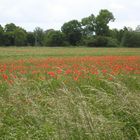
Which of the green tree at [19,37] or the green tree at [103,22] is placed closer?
the green tree at [19,37]

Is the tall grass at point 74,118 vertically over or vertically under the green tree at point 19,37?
over

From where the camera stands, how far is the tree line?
72.3 m

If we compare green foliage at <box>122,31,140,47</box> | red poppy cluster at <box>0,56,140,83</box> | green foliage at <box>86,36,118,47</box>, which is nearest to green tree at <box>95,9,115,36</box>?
green foliage at <box>86,36,118,47</box>

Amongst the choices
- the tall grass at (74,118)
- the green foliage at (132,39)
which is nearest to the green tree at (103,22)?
the green foliage at (132,39)

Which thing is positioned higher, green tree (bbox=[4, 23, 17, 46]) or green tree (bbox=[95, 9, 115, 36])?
green tree (bbox=[95, 9, 115, 36])

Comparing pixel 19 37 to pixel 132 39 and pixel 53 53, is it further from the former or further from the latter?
pixel 53 53

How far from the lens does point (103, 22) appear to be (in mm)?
85500

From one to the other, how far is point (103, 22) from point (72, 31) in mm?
8373

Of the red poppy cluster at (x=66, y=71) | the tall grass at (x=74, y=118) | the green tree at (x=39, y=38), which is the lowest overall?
the green tree at (x=39, y=38)

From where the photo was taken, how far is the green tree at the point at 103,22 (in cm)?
8388

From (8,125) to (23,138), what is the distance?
828 mm

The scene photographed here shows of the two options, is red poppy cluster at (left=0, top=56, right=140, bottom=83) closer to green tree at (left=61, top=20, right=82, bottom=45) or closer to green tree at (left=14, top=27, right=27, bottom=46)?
green tree at (left=61, top=20, right=82, bottom=45)

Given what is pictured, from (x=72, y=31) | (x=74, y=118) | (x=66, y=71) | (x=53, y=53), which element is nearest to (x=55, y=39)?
(x=72, y=31)

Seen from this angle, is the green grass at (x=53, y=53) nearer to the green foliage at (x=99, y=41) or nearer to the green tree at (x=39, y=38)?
the green foliage at (x=99, y=41)
